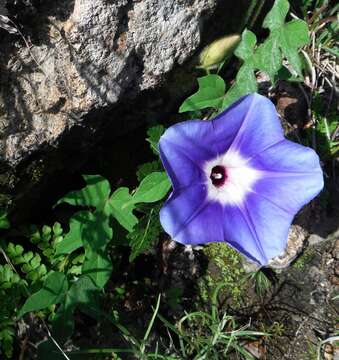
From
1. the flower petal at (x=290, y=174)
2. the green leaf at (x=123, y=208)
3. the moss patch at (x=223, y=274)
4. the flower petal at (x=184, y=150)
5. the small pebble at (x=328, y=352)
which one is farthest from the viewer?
the moss patch at (x=223, y=274)

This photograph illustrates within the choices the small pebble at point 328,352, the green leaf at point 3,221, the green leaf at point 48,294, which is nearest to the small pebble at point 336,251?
the small pebble at point 328,352

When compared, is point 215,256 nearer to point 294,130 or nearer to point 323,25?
point 294,130

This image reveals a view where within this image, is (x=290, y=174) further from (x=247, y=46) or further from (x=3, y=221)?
(x=3, y=221)

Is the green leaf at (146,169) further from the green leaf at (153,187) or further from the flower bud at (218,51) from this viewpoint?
the flower bud at (218,51)

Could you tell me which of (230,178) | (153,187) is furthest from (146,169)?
(230,178)

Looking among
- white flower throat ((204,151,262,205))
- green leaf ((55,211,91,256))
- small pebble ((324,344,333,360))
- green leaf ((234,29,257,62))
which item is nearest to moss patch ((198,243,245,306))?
small pebble ((324,344,333,360))

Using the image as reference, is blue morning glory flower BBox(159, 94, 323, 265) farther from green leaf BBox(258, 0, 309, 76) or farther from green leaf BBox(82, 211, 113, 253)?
green leaf BBox(82, 211, 113, 253)
